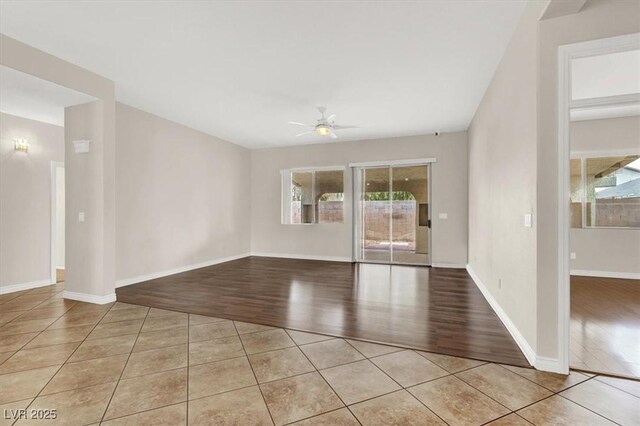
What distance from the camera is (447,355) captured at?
247 cm

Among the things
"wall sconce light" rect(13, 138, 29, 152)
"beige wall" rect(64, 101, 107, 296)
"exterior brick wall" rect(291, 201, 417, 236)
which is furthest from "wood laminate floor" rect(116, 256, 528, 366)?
"wall sconce light" rect(13, 138, 29, 152)

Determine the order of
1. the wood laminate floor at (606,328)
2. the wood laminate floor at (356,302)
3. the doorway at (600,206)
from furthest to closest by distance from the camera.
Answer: the wood laminate floor at (356,302) < the wood laminate floor at (606,328) < the doorway at (600,206)

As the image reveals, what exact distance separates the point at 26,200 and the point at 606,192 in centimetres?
1013

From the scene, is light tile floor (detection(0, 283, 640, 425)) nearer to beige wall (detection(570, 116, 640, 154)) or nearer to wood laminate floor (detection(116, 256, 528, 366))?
wood laminate floor (detection(116, 256, 528, 366))

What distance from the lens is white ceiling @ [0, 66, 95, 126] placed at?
3.28 metres

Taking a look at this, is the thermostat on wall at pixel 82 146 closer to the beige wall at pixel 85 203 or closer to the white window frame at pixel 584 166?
the beige wall at pixel 85 203

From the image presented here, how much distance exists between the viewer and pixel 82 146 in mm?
3967

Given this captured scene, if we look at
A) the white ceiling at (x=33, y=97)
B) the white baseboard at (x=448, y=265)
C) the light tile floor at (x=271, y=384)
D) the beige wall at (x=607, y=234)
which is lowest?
the light tile floor at (x=271, y=384)

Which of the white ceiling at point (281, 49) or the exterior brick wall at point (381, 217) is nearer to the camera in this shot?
the white ceiling at point (281, 49)

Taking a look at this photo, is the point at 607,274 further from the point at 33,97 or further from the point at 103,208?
the point at 33,97

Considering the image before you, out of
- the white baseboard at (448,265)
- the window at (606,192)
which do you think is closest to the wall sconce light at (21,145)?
the white baseboard at (448,265)

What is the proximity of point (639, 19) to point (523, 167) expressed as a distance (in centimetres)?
118

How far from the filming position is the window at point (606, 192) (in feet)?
17.3

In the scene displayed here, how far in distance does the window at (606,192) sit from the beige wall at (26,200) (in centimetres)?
959
